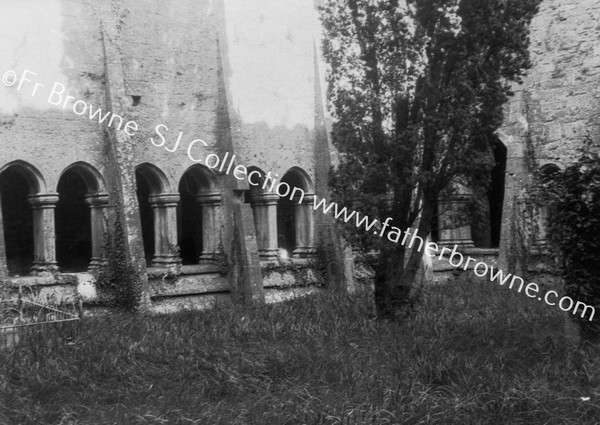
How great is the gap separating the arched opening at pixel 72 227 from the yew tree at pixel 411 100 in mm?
7012

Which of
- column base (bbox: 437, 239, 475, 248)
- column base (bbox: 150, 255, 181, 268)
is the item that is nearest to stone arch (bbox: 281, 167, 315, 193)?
column base (bbox: 150, 255, 181, 268)

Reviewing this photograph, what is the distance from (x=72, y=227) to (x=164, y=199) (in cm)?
311

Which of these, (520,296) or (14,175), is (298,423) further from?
(14,175)

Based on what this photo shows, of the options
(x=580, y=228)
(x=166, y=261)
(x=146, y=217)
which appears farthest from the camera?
(x=146, y=217)

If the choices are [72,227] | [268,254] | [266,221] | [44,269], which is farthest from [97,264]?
[266,221]

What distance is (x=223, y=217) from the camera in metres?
15.3

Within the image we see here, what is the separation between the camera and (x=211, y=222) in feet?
50.4

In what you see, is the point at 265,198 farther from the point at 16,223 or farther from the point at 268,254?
the point at 16,223

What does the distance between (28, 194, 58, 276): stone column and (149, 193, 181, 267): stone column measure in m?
2.08

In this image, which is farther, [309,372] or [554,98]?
[554,98]

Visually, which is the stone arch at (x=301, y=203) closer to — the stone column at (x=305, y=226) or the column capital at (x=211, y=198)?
the stone column at (x=305, y=226)

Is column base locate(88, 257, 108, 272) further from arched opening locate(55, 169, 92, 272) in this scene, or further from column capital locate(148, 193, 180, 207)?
arched opening locate(55, 169, 92, 272)

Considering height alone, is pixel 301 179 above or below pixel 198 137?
below

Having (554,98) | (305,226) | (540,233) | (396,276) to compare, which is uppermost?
(554,98)
